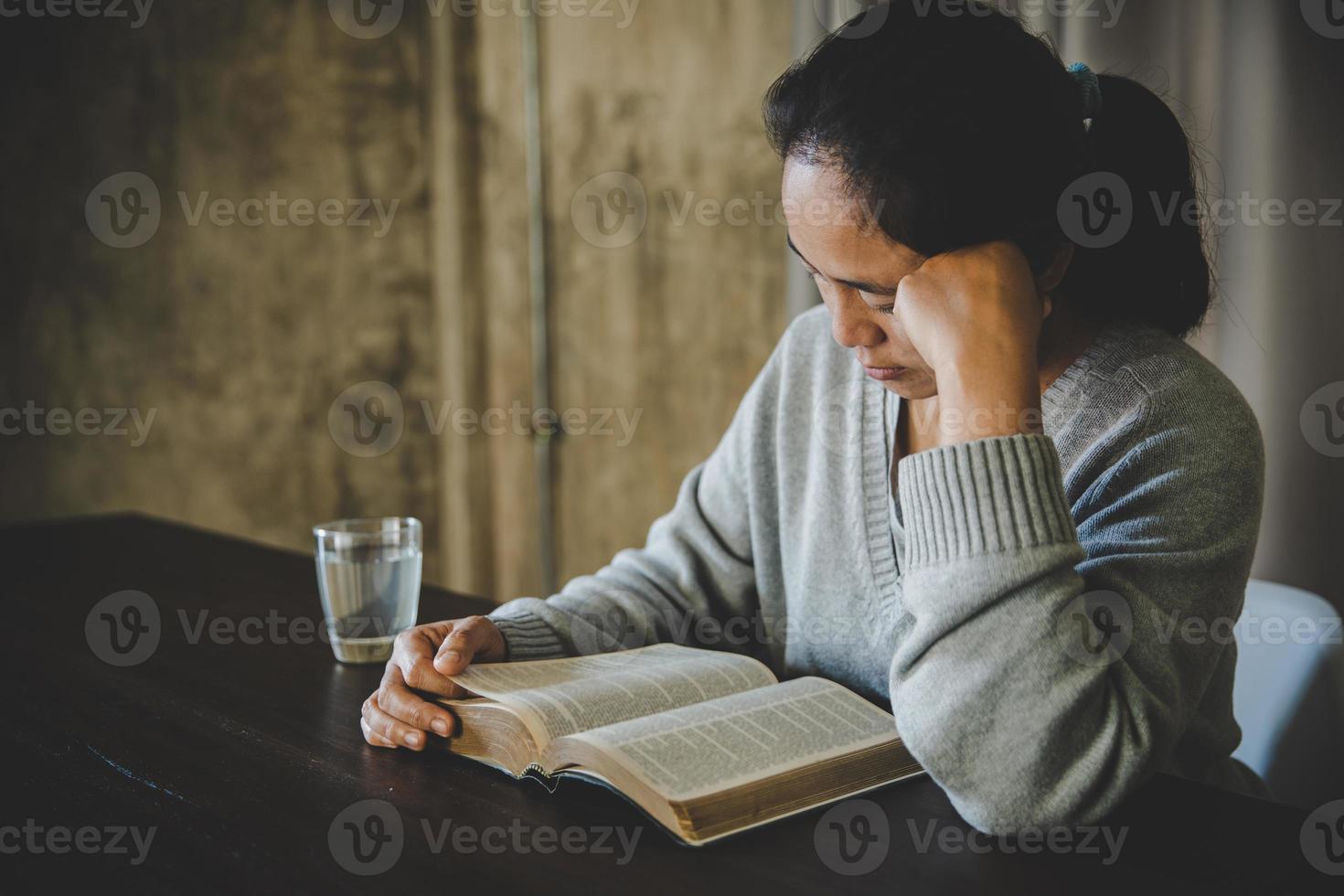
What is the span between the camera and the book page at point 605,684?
2.75 ft

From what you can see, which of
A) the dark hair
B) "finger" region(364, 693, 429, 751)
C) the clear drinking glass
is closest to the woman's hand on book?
"finger" region(364, 693, 429, 751)

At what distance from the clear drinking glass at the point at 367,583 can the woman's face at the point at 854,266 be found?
1.63ft

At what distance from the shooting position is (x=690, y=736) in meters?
0.80

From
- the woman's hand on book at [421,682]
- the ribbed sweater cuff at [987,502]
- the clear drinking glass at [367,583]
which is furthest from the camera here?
the clear drinking glass at [367,583]

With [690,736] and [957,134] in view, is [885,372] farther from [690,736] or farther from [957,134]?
[690,736]

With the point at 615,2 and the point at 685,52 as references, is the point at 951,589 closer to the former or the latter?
the point at 685,52

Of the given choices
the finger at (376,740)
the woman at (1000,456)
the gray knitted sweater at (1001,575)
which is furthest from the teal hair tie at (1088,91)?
the finger at (376,740)

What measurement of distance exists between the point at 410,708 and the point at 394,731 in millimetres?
21

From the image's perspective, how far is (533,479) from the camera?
3.31 metres

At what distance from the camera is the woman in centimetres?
76

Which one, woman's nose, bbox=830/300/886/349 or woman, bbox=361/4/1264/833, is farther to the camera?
woman's nose, bbox=830/300/886/349

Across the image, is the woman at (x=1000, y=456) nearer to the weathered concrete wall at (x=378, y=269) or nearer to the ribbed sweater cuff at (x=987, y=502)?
the ribbed sweater cuff at (x=987, y=502)

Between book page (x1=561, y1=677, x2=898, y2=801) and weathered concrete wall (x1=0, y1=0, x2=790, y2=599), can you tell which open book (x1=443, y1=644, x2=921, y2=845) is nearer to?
book page (x1=561, y1=677, x2=898, y2=801)

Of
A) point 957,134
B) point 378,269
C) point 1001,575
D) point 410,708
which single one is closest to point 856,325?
point 957,134
